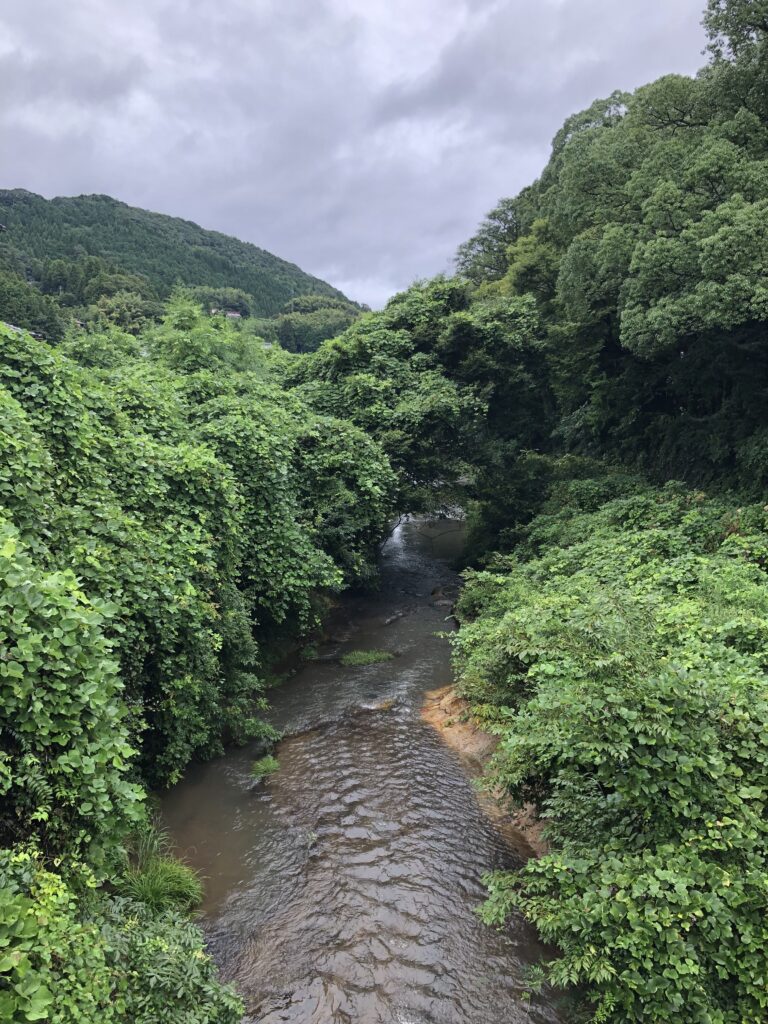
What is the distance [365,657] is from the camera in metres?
13.6

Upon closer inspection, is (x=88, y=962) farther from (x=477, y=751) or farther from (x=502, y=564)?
(x=502, y=564)

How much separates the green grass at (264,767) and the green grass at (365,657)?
425 cm

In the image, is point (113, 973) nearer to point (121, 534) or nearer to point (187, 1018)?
point (187, 1018)

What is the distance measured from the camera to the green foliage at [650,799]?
409 centimetres

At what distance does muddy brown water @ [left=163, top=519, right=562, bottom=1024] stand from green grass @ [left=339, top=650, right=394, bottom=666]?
1.59 meters

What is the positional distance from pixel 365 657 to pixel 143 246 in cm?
9377

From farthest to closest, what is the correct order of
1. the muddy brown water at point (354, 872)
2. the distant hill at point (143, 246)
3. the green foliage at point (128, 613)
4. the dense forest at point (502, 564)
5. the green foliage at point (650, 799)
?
the distant hill at point (143, 246), the muddy brown water at point (354, 872), the dense forest at point (502, 564), the green foliage at point (650, 799), the green foliage at point (128, 613)

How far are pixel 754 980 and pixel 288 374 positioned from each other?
2015 cm

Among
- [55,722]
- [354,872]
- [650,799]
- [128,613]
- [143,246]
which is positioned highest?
[143,246]

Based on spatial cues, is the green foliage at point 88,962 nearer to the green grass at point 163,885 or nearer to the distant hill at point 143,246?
the green grass at point 163,885

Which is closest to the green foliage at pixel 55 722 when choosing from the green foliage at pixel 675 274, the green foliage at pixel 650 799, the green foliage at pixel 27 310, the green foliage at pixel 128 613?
the green foliage at pixel 128 613

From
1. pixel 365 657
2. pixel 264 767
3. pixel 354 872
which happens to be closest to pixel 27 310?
pixel 365 657

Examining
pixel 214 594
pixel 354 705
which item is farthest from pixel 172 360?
pixel 354 705

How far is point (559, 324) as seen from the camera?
20.4m
